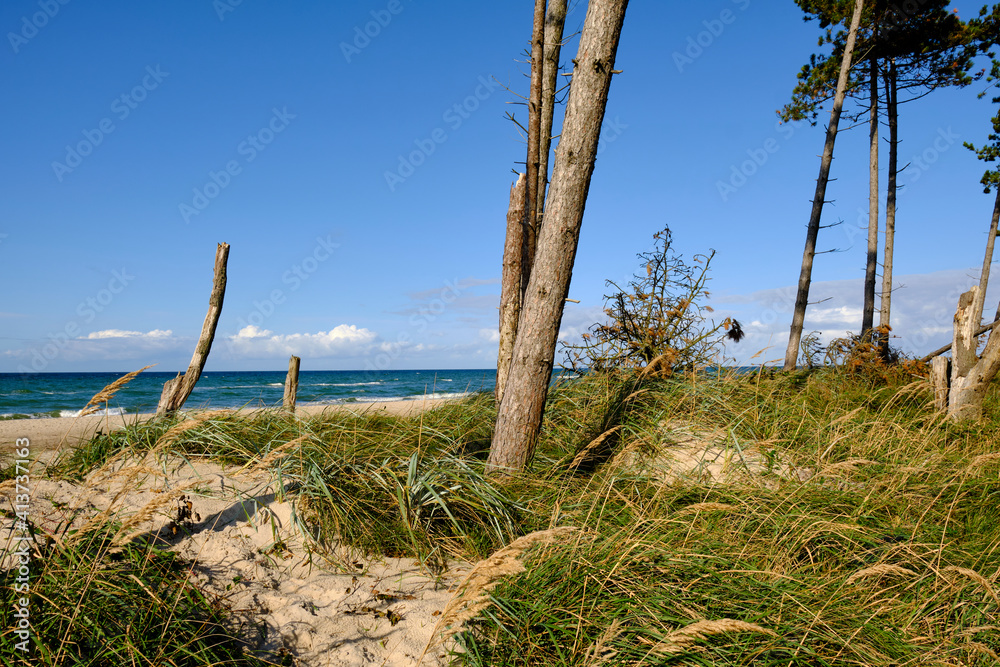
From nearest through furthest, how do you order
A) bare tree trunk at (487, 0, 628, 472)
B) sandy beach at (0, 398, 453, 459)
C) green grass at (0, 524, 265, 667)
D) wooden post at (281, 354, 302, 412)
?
green grass at (0, 524, 265, 667)
bare tree trunk at (487, 0, 628, 472)
sandy beach at (0, 398, 453, 459)
wooden post at (281, 354, 302, 412)

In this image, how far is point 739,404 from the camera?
5.31m

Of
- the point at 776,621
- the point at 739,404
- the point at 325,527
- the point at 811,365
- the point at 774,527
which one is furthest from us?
the point at 811,365

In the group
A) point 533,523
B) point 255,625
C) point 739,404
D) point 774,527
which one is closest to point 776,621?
point 774,527

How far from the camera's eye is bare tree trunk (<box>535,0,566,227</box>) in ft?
19.4

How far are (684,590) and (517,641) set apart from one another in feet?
2.40

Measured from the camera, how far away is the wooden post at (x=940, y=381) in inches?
257

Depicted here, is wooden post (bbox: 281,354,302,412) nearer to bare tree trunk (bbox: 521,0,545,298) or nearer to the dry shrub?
bare tree trunk (bbox: 521,0,545,298)

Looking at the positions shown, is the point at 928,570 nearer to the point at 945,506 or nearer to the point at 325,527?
the point at 945,506

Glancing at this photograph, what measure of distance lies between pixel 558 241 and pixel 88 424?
5.18 meters

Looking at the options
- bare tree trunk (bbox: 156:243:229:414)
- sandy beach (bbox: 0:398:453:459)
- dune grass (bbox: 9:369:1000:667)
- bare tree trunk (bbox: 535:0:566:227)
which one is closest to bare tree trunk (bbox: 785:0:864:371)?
dune grass (bbox: 9:369:1000:667)

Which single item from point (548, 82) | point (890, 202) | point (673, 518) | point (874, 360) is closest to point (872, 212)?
point (890, 202)

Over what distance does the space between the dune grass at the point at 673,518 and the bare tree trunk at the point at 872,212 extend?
6264 millimetres

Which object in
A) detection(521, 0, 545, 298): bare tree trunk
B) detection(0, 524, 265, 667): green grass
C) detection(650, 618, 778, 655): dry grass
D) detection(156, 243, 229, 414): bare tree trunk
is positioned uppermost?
detection(521, 0, 545, 298): bare tree trunk

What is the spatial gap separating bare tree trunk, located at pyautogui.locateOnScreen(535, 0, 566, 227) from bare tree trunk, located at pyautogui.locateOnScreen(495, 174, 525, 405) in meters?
0.28
